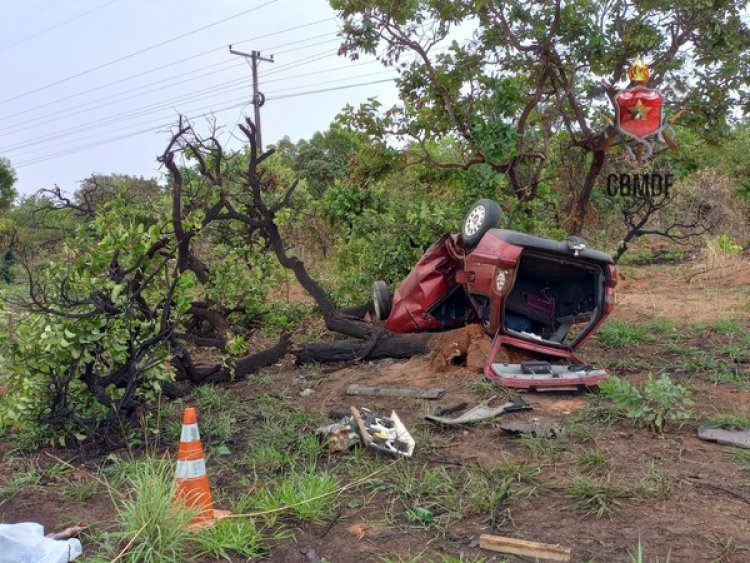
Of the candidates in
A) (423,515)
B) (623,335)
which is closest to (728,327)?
(623,335)

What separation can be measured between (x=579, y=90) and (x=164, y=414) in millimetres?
7272

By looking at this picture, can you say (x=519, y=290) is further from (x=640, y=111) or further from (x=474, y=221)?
(x=640, y=111)

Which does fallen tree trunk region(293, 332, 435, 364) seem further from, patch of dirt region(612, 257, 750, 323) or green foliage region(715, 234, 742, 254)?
green foliage region(715, 234, 742, 254)

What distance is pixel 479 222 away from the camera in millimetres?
6109

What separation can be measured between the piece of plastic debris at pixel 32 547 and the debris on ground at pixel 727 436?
11.0 feet

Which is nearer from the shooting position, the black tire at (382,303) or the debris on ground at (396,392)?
the debris on ground at (396,392)

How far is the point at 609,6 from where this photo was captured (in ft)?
29.6

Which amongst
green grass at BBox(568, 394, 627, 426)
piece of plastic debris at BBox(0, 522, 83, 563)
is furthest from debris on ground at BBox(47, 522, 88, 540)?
green grass at BBox(568, 394, 627, 426)

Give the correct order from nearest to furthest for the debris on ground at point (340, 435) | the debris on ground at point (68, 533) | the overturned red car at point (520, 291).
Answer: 1. the debris on ground at point (68, 533)
2. the debris on ground at point (340, 435)
3. the overturned red car at point (520, 291)

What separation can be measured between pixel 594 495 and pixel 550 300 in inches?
125

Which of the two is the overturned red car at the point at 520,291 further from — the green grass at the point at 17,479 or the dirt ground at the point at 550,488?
the green grass at the point at 17,479

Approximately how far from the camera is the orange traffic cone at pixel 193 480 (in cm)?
317

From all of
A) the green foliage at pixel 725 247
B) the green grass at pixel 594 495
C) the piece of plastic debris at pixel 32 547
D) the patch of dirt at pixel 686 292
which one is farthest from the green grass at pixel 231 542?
the green foliage at pixel 725 247

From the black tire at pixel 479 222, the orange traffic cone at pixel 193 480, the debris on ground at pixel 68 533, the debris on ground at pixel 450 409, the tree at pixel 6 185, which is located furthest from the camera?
the tree at pixel 6 185
